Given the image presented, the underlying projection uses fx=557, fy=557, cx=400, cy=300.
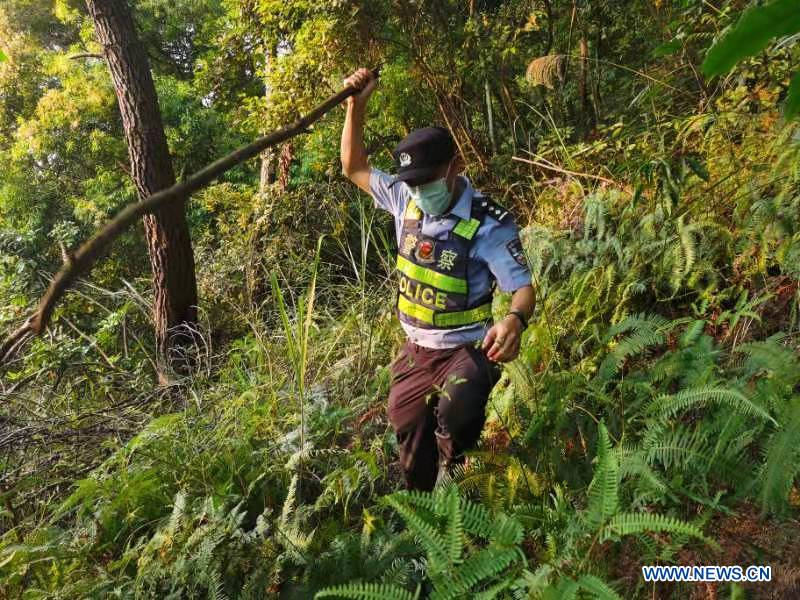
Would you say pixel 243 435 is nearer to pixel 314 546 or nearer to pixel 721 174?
pixel 314 546

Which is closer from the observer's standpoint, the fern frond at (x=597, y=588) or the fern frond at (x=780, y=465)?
the fern frond at (x=597, y=588)

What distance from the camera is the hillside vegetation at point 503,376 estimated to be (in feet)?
5.88

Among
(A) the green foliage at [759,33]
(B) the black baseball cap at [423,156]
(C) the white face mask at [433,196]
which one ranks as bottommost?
(C) the white face mask at [433,196]

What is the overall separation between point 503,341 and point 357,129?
127 cm

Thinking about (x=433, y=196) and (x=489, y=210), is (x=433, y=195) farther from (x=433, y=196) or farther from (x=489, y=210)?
(x=489, y=210)

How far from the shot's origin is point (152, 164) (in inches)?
187

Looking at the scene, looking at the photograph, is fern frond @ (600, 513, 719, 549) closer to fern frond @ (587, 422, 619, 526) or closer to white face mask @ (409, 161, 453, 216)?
fern frond @ (587, 422, 619, 526)

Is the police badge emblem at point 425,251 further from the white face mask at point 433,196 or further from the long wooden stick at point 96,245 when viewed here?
the long wooden stick at point 96,245

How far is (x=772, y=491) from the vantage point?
66.5 inches

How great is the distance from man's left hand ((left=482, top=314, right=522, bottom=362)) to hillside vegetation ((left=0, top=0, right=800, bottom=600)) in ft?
1.38

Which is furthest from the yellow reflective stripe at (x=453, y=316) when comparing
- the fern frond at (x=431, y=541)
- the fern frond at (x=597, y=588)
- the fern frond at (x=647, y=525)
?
the fern frond at (x=597, y=588)

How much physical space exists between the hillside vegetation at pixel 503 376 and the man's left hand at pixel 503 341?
0.42 meters

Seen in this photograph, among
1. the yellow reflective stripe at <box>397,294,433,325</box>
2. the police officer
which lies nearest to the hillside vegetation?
the police officer

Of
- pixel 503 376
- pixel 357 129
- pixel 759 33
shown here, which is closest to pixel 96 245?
pixel 759 33
